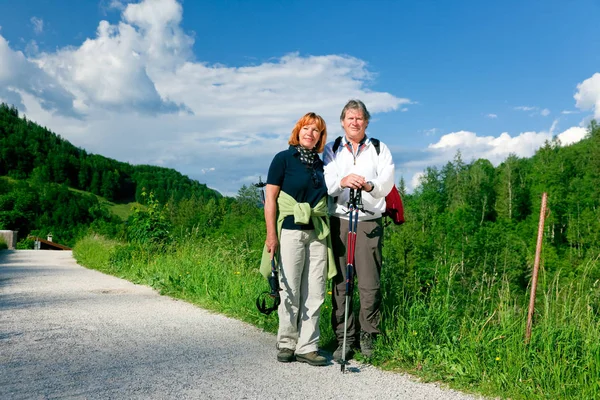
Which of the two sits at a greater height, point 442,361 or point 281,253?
point 281,253

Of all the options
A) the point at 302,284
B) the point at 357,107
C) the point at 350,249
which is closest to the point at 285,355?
the point at 302,284

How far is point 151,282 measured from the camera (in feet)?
31.5

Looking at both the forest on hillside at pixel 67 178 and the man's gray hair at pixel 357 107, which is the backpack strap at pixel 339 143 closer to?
the man's gray hair at pixel 357 107

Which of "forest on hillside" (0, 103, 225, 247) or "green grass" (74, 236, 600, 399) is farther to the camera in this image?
"forest on hillside" (0, 103, 225, 247)

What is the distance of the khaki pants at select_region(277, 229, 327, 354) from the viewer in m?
4.47

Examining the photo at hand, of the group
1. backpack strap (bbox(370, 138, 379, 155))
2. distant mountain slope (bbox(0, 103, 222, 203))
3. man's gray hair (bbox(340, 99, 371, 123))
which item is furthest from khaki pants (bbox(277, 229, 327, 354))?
distant mountain slope (bbox(0, 103, 222, 203))

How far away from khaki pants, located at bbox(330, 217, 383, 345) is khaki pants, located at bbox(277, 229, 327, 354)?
6.3 inches

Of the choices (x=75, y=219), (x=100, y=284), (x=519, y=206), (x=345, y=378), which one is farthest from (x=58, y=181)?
(x=345, y=378)

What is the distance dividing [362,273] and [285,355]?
0.95m

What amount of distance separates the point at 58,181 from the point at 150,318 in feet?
408

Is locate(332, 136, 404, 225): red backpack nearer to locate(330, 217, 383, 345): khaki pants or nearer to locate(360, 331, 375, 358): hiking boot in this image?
locate(330, 217, 383, 345): khaki pants

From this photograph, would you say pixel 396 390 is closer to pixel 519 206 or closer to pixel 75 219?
pixel 519 206

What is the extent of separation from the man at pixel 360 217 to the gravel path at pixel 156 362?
375mm

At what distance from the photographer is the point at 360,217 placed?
4543mm
